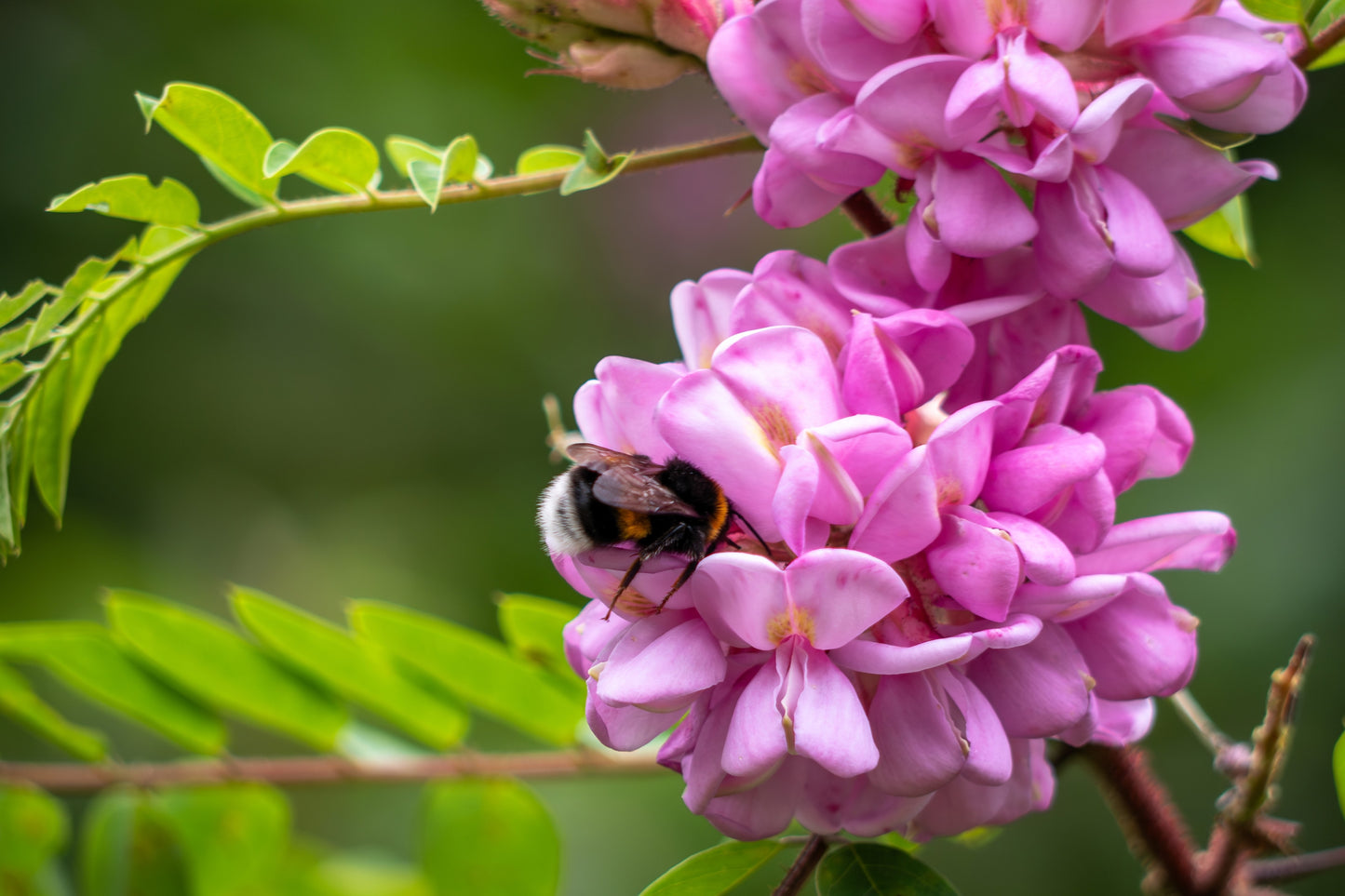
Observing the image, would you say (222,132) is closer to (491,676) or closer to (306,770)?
(491,676)

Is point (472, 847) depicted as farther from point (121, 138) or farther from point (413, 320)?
point (121, 138)

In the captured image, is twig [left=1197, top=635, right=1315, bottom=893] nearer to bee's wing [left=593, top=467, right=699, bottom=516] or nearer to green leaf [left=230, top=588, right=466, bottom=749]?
bee's wing [left=593, top=467, right=699, bottom=516]

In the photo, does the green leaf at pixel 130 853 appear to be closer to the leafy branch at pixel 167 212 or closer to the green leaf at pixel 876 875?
the leafy branch at pixel 167 212

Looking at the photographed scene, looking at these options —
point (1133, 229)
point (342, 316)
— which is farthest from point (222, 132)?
point (342, 316)

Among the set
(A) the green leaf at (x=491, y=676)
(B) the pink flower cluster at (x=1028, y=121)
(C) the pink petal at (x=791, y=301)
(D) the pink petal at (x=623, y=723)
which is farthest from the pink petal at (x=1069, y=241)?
(A) the green leaf at (x=491, y=676)

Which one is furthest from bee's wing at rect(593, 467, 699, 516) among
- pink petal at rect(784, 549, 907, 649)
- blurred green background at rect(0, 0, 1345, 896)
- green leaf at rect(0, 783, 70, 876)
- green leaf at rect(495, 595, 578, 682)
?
blurred green background at rect(0, 0, 1345, 896)

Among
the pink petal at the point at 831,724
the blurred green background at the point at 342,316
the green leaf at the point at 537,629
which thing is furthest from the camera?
the blurred green background at the point at 342,316

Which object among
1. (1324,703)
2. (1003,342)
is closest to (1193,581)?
(1324,703)
